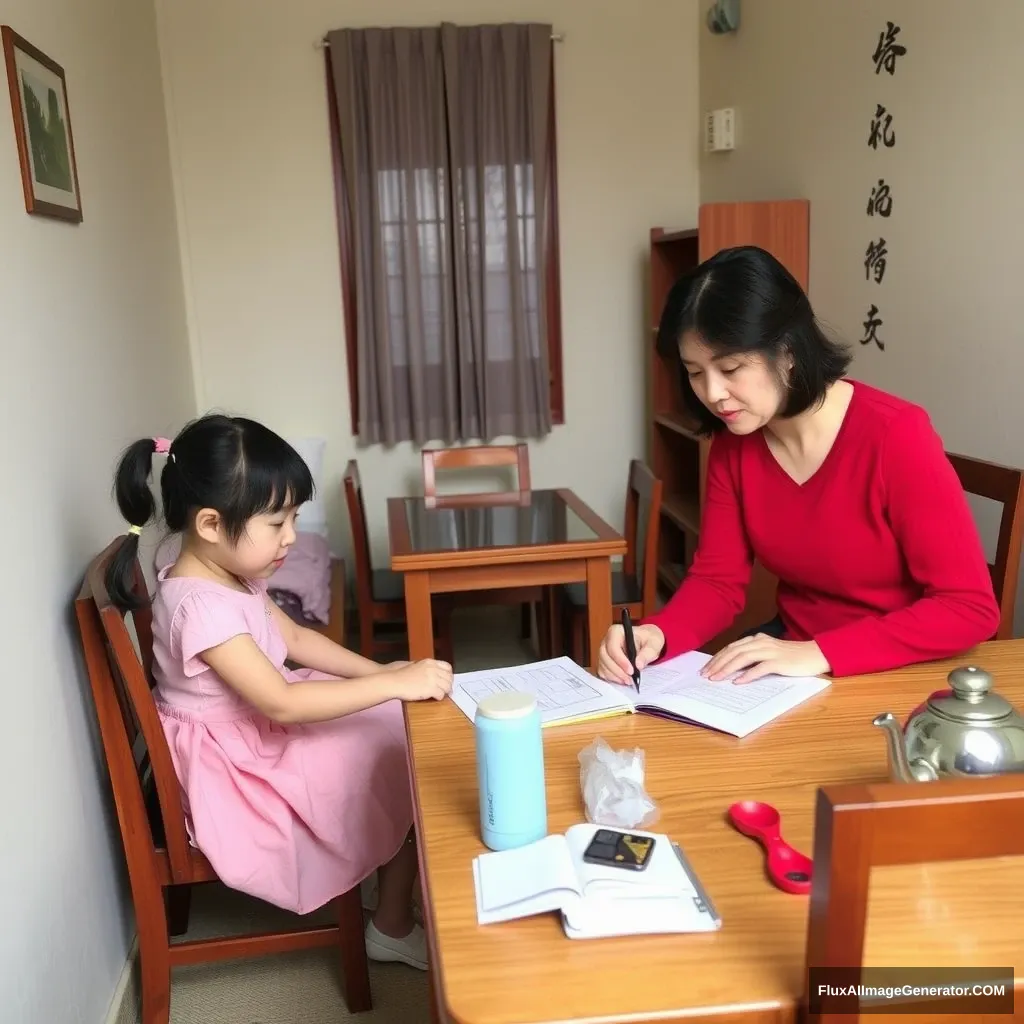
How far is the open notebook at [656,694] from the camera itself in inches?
45.2

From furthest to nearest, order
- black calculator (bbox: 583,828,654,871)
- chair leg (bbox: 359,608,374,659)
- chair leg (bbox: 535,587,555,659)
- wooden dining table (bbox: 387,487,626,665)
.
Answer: chair leg (bbox: 535,587,555,659) < chair leg (bbox: 359,608,374,659) < wooden dining table (bbox: 387,487,626,665) < black calculator (bbox: 583,828,654,871)

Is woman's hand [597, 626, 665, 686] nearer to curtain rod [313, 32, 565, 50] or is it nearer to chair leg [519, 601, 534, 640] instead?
chair leg [519, 601, 534, 640]

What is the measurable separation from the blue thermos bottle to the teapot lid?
0.38 meters

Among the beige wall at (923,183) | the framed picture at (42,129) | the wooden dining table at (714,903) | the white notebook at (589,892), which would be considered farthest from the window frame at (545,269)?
the white notebook at (589,892)

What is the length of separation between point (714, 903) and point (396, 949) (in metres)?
1.17

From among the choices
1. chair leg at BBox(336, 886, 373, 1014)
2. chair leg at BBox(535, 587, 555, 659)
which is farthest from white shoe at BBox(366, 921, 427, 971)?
chair leg at BBox(535, 587, 555, 659)

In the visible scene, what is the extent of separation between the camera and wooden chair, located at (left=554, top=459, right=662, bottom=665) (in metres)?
2.66

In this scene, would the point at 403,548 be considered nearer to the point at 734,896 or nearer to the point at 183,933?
the point at 183,933

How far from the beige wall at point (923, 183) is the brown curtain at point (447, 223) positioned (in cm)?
91

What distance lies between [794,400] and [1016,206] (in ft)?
2.98

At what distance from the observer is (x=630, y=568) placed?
3219 millimetres

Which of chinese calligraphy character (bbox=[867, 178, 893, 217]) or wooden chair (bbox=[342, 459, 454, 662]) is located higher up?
chinese calligraphy character (bbox=[867, 178, 893, 217])

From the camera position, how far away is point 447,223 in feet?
11.6

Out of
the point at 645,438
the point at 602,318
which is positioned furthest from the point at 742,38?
the point at 645,438
